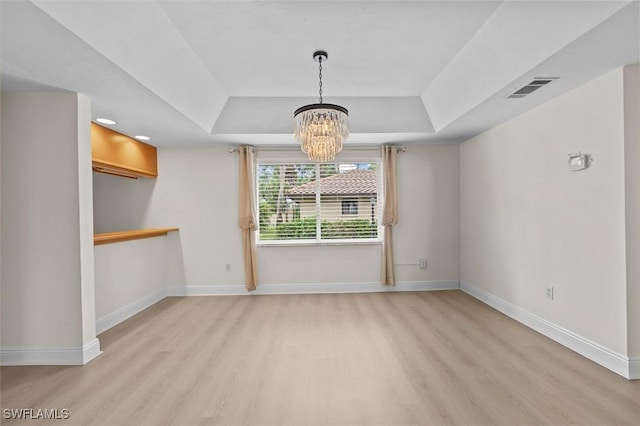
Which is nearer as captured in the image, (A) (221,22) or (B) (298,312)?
(A) (221,22)

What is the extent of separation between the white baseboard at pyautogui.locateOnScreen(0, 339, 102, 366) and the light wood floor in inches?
3.0

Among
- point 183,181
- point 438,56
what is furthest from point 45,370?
point 438,56

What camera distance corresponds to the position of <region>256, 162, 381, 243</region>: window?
470cm

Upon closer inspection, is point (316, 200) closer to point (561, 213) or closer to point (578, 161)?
point (561, 213)

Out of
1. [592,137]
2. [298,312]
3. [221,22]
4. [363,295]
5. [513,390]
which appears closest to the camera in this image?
[513,390]

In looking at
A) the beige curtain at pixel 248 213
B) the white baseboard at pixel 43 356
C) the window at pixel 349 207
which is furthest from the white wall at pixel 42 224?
the window at pixel 349 207

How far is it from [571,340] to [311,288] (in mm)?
3107

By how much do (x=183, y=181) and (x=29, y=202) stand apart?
6.92 feet

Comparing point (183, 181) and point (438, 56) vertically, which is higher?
point (438, 56)

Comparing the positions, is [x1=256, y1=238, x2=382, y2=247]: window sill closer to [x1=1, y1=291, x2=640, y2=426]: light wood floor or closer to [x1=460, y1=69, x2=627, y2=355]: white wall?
[x1=1, y1=291, x2=640, y2=426]: light wood floor

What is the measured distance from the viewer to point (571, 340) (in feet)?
8.72

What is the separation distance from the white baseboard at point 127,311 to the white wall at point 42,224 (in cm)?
70

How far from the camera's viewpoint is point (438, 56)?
2.78m

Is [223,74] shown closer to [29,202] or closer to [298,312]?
[29,202]
